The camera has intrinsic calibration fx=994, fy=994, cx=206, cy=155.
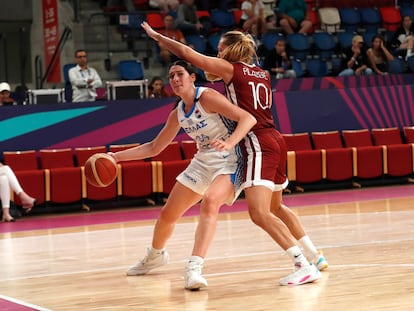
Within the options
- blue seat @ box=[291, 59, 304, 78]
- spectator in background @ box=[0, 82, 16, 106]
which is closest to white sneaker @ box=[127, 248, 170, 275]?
spectator in background @ box=[0, 82, 16, 106]

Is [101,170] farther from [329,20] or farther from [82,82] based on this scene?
[329,20]

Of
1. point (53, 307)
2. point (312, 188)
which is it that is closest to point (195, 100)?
point (53, 307)

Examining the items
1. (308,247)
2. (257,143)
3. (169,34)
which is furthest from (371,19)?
(257,143)

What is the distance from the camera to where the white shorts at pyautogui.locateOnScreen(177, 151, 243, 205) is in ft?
26.2

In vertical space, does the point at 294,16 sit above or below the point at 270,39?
above

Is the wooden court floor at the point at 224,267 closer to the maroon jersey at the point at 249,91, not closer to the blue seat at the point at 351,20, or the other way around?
the maroon jersey at the point at 249,91

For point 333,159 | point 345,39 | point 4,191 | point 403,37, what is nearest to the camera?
point 4,191

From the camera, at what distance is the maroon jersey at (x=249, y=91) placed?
7809 mm

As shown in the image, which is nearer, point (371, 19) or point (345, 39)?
point (345, 39)

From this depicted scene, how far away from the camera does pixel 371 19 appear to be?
21641mm

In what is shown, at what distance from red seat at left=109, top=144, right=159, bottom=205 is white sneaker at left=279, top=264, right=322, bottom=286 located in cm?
701

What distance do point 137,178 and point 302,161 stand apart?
279cm

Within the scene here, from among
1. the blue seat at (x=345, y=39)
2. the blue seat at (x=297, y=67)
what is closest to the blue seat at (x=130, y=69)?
the blue seat at (x=297, y=67)

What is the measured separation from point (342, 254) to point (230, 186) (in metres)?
2.01
